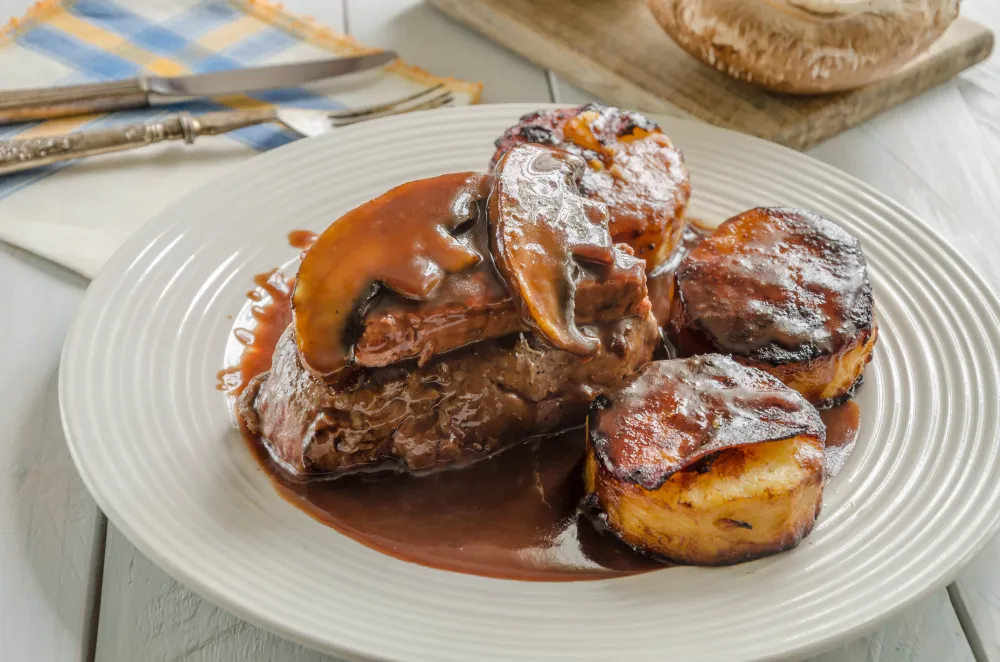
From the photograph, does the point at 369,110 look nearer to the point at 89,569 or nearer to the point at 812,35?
the point at 812,35

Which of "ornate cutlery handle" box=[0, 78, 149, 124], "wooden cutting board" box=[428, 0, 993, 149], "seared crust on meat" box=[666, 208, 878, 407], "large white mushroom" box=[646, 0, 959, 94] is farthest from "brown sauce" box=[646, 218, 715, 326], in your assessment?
"ornate cutlery handle" box=[0, 78, 149, 124]

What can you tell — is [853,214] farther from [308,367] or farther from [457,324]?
[308,367]

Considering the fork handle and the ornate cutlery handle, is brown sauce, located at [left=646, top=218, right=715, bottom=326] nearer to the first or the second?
the fork handle

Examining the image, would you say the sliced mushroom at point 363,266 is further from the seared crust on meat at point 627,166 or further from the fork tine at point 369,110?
the fork tine at point 369,110

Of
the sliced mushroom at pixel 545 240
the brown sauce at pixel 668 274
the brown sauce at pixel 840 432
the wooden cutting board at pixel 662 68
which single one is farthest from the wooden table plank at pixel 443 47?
the brown sauce at pixel 840 432

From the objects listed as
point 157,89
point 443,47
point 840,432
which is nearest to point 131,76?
point 157,89

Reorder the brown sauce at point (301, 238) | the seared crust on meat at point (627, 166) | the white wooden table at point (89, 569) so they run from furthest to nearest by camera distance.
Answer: the brown sauce at point (301, 238) < the seared crust on meat at point (627, 166) < the white wooden table at point (89, 569)
